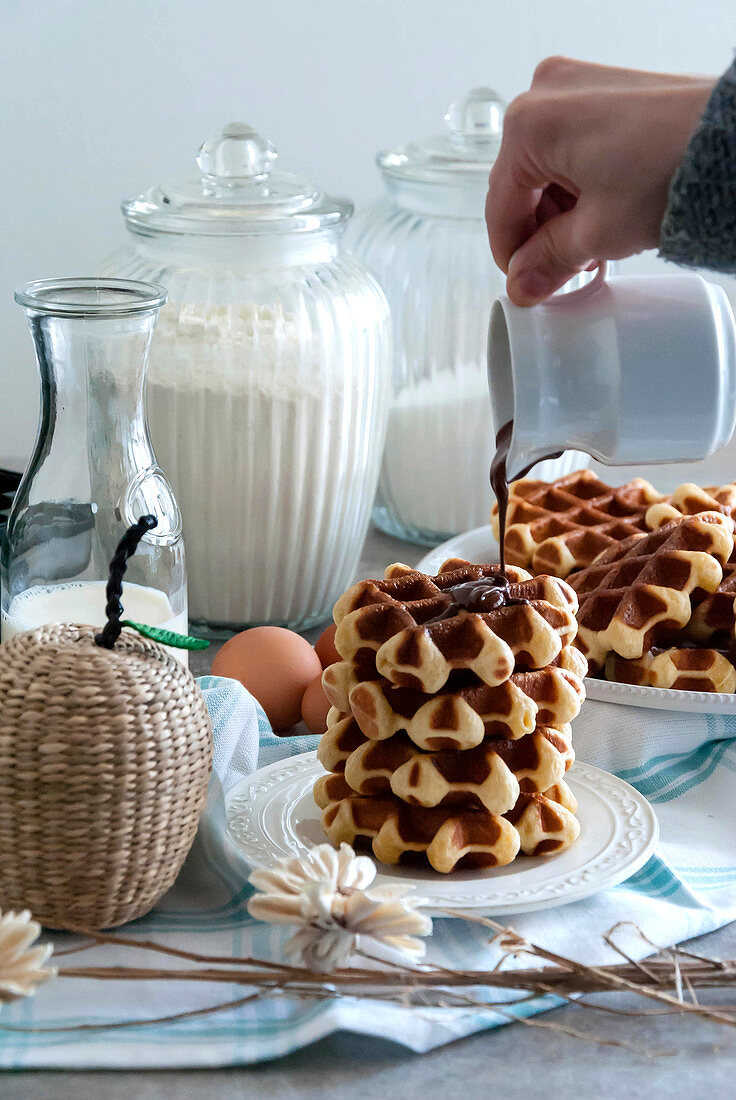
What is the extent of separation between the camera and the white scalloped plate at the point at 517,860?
730mm

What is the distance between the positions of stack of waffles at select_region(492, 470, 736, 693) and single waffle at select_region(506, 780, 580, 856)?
0.25 m

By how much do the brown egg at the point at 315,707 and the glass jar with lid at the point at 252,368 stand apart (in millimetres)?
242

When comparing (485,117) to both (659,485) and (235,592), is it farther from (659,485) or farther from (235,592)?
(235,592)

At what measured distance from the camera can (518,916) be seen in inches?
30.2

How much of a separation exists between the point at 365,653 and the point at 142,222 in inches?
23.8

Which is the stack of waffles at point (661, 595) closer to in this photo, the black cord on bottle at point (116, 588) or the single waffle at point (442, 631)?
the single waffle at point (442, 631)

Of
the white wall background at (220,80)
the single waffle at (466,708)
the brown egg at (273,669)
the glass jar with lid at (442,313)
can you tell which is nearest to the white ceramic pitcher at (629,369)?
the single waffle at (466,708)

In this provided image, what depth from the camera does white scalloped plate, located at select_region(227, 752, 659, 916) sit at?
73cm

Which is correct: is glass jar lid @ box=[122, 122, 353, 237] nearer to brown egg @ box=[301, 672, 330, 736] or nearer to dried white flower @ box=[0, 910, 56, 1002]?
brown egg @ box=[301, 672, 330, 736]

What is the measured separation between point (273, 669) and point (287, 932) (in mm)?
366

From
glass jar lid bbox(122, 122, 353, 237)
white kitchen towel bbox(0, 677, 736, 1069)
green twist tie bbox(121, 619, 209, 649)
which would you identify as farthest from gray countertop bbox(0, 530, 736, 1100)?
glass jar lid bbox(122, 122, 353, 237)

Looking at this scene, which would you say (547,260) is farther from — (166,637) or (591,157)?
(166,637)

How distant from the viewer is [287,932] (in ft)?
2.44

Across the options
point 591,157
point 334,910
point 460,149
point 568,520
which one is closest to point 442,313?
point 460,149
